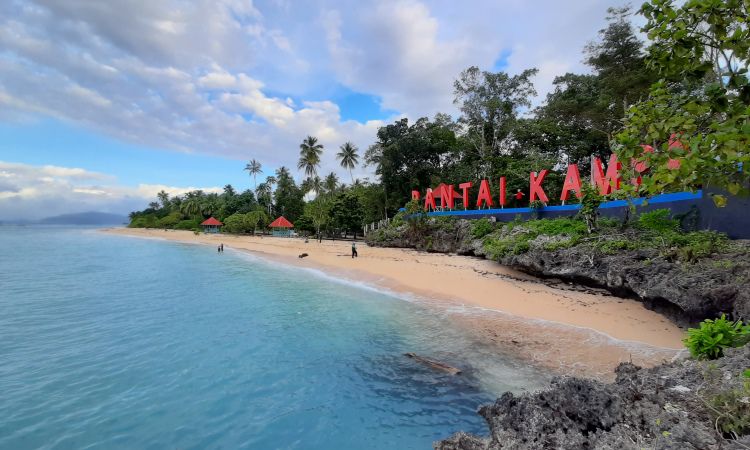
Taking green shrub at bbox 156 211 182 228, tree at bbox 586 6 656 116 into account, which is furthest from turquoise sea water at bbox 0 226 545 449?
green shrub at bbox 156 211 182 228

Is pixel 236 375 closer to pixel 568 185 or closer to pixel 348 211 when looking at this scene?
pixel 568 185

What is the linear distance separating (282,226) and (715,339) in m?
56.6

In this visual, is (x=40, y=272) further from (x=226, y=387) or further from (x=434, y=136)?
(x=434, y=136)

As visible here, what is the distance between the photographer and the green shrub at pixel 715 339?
471 cm

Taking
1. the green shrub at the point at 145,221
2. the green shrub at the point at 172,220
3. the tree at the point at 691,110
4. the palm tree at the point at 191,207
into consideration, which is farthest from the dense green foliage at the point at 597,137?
the green shrub at the point at 145,221

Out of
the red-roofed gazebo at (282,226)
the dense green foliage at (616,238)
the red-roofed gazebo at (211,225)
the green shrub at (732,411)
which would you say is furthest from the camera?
the red-roofed gazebo at (211,225)

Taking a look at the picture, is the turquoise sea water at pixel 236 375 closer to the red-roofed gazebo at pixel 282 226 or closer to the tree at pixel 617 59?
the tree at pixel 617 59

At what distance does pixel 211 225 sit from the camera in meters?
77.7

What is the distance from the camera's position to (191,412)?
6.82 meters

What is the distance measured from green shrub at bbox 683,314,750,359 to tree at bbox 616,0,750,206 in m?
2.70

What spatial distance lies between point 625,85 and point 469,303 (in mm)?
22601

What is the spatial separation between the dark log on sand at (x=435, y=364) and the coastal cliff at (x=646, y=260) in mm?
6735

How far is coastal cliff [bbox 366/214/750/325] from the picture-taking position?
904 cm

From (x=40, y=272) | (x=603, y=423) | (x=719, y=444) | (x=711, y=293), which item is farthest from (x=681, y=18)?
(x=40, y=272)
